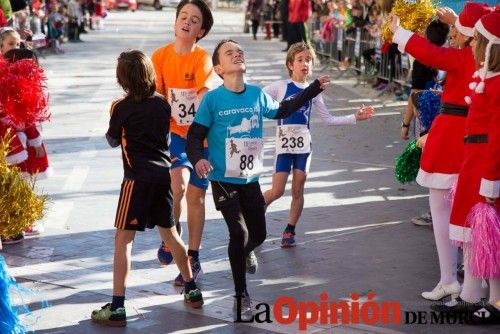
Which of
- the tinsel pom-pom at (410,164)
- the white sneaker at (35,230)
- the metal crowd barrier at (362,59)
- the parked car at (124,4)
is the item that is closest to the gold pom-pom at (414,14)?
the tinsel pom-pom at (410,164)

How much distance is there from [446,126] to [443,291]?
1141 mm

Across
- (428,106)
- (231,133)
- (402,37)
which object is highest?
(402,37)

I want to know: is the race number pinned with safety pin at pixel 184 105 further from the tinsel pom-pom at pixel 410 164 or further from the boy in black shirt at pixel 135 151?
the tinsel pom-pom at pixel 410 164

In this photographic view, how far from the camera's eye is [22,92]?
656 centimetres

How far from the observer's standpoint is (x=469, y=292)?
7.04m

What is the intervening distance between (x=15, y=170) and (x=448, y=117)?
9.51 feet

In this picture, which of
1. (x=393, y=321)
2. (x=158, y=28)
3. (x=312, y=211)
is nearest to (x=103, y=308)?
(x=393, y=321)

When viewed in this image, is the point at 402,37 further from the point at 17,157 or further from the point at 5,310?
the point at 17,157

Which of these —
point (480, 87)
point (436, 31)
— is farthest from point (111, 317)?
point (436, 31)

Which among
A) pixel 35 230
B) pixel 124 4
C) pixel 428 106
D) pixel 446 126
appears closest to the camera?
pixel 446 126

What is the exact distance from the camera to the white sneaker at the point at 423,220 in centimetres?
1004

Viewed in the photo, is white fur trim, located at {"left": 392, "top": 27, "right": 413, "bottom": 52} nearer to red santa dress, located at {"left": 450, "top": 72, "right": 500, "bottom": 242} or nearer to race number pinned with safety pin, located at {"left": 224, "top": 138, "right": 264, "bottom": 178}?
red santa dress, located at {"left": 450, "top": 72, "right": 500, "bottom": 242}

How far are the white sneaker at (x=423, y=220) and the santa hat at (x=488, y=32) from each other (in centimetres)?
345

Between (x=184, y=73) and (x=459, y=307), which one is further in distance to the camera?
(x=184, y=73)
